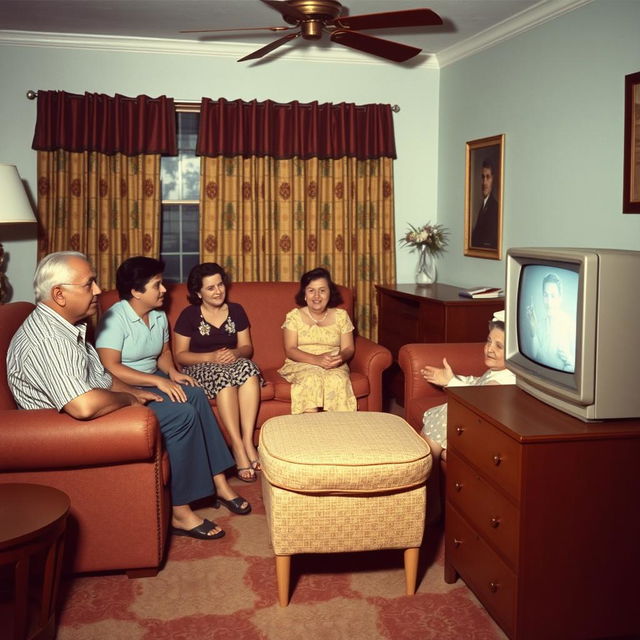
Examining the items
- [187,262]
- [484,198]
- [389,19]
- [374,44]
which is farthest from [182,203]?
[389,19]

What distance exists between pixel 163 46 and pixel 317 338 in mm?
2443

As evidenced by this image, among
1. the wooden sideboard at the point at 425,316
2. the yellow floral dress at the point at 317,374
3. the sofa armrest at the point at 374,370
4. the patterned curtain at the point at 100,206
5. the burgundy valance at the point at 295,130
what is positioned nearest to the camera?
the yellow floral dress at the point at 317,374

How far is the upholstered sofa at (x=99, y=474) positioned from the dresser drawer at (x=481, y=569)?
1114mm

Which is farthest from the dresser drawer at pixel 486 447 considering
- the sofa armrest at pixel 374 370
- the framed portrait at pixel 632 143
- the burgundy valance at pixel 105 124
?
the burgundy valance at pixel 105 124

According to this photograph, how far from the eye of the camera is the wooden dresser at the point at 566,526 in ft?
6.82

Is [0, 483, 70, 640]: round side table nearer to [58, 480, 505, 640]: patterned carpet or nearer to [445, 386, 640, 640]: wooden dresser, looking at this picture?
[58, 480, 505, 640]: patterned carpet

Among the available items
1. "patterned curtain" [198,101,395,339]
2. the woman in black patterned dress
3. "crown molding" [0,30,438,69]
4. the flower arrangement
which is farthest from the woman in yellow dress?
"crown molding" [0,30,438,69]

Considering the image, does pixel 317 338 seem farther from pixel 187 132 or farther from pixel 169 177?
pixel 187 132

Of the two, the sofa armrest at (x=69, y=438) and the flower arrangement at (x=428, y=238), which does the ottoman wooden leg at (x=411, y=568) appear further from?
the flower arrangement at (x=428, y=238)

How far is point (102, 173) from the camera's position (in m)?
5.09

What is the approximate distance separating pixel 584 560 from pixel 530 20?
3.24 meters

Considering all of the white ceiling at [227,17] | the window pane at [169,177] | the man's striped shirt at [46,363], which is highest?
the white ceiling at [227,17]

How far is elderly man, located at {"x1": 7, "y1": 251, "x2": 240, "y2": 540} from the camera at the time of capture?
8.53ft

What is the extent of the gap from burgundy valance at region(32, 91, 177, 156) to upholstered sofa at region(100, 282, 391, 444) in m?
1.32
